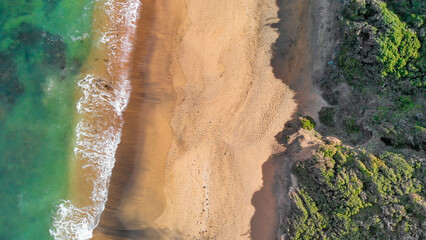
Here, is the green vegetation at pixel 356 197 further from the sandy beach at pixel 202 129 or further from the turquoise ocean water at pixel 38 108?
the turquoise ocean water at pixel 38 108

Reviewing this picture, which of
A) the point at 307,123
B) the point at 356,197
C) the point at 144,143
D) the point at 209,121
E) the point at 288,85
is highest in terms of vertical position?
the point at 288,85

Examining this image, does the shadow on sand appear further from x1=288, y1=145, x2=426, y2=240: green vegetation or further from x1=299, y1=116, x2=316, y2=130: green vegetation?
x1=288, y1=145, x2=426, y2=240: green vegetation

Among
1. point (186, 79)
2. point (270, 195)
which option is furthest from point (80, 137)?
point (270, 195)

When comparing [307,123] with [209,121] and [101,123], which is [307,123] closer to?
[209,121]

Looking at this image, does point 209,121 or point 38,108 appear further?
point 38,108

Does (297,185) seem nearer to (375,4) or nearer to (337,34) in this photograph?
(337,34)

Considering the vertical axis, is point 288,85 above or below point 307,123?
above

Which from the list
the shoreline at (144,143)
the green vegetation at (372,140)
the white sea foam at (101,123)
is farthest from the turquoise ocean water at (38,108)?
the green vegetation at (372,140)

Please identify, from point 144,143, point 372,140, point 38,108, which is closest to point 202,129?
point 144,143
